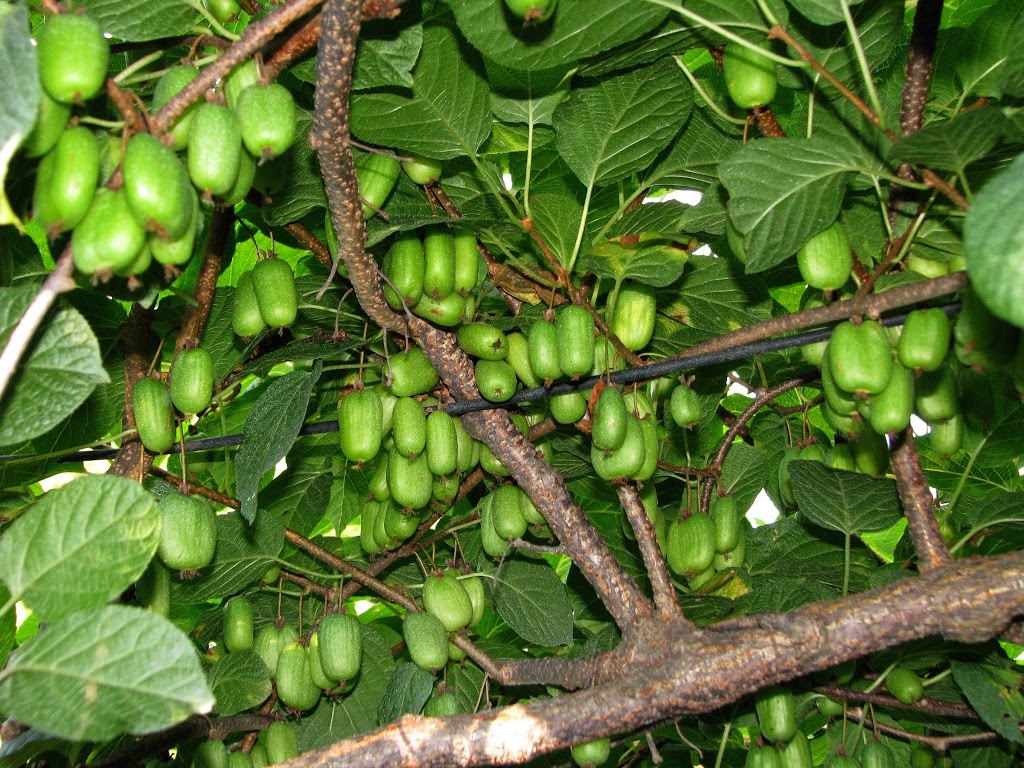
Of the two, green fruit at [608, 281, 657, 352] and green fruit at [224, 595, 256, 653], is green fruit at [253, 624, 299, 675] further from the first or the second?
green fruit at [608, 281, 657, 352]

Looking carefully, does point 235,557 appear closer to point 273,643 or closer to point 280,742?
point 273,643

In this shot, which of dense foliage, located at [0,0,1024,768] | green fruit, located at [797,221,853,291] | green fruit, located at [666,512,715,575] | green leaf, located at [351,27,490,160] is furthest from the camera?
green fruit, located at [666,512,715,575]

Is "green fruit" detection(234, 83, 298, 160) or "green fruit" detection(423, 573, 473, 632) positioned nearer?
"green fruit" detection(234, 83, 298, 160)

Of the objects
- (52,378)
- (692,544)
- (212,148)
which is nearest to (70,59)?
(212,148)

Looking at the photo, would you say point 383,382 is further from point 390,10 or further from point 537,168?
point 390,10

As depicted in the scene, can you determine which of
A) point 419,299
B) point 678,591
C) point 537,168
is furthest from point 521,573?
point 537,168

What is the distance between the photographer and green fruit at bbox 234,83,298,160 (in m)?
1.23

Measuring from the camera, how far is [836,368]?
5.11 ft

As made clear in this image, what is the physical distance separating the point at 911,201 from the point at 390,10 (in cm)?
106

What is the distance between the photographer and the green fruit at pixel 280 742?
Answer: 221cm

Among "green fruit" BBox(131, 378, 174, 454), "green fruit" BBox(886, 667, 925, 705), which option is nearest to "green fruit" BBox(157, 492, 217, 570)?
"green fruit" BBox(131, 378, 174, 454)

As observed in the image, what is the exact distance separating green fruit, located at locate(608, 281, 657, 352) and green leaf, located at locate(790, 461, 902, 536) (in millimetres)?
468

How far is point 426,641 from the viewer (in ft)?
6.93

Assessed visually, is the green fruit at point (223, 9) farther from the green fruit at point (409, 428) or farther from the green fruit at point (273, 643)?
the green fruit at point (273, 643)
